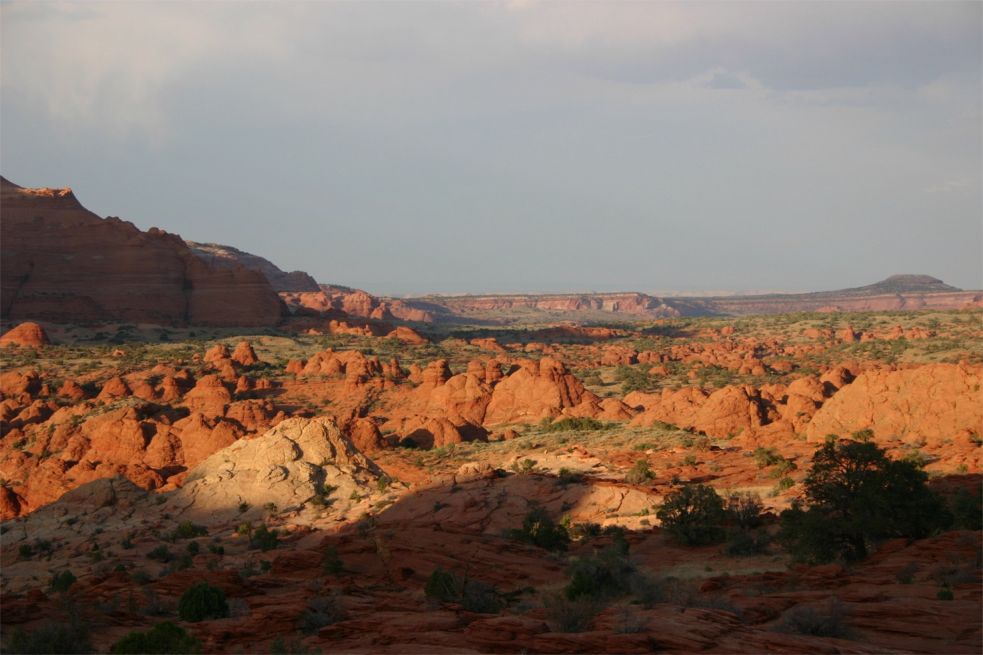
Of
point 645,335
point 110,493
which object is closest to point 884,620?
point 110,493

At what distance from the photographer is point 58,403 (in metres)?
53.3

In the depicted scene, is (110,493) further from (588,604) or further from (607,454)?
(588,604)

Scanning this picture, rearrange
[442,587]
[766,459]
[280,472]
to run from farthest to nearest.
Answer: [280,472] < [766,459] < [442,587]

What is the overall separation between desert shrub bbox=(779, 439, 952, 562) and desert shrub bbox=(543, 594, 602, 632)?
30.4 ft

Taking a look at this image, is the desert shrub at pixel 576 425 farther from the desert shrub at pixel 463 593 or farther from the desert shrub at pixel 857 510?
the desert shrub at pixel 463 593

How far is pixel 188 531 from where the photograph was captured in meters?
29.8

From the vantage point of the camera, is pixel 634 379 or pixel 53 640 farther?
pixel 634 379

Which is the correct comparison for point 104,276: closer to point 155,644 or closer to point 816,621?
point 155,644

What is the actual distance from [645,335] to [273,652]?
113 meters

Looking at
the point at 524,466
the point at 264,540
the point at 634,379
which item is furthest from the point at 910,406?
the point at 634,379

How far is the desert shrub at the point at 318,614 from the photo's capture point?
14586 millimetres

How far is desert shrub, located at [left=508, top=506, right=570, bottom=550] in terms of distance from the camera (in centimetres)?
2544

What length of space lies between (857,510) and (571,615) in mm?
12037

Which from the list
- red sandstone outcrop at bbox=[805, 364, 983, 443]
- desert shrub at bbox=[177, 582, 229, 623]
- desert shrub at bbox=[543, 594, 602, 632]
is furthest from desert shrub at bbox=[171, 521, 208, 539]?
red sandstone outcrop at bbox=[805, 364, 983, 443]
